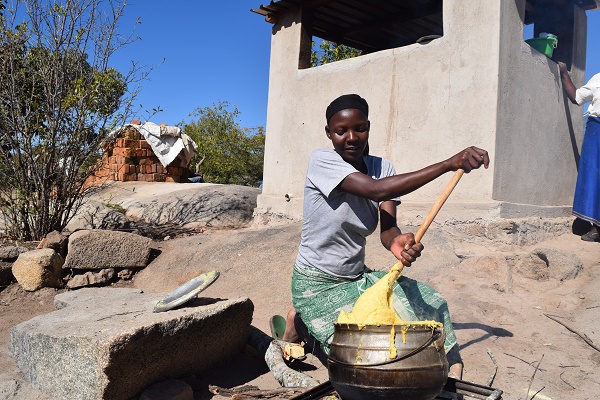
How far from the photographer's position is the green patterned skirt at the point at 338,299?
104 inches

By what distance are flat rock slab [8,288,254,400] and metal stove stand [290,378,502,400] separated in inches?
37.4

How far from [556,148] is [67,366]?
5.34m

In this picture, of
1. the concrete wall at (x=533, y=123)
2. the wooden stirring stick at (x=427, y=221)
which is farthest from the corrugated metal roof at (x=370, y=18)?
the wooden stirring stick at (x=427, y=221)

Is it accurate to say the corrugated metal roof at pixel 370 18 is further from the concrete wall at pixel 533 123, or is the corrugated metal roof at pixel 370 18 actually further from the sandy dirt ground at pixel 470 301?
the sandy dirt ground at pixel 470 301

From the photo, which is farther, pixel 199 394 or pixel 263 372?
pixel 263 372

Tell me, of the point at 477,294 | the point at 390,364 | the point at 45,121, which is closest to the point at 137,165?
the point at 45,121

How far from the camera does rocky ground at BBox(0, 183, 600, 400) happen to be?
3.00 m

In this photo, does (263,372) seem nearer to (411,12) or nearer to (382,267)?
(382,267)

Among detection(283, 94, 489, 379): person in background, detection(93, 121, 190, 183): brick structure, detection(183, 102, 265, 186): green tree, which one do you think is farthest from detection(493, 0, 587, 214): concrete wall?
detection(183, 102, 265, 186): green tree

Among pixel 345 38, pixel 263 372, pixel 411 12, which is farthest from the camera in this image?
pixel 345 38

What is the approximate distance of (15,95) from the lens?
6273 millimetres

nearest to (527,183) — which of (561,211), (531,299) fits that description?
(561,211)

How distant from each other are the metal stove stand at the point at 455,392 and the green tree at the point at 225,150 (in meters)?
18.1

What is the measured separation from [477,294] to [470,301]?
6.8 inches
